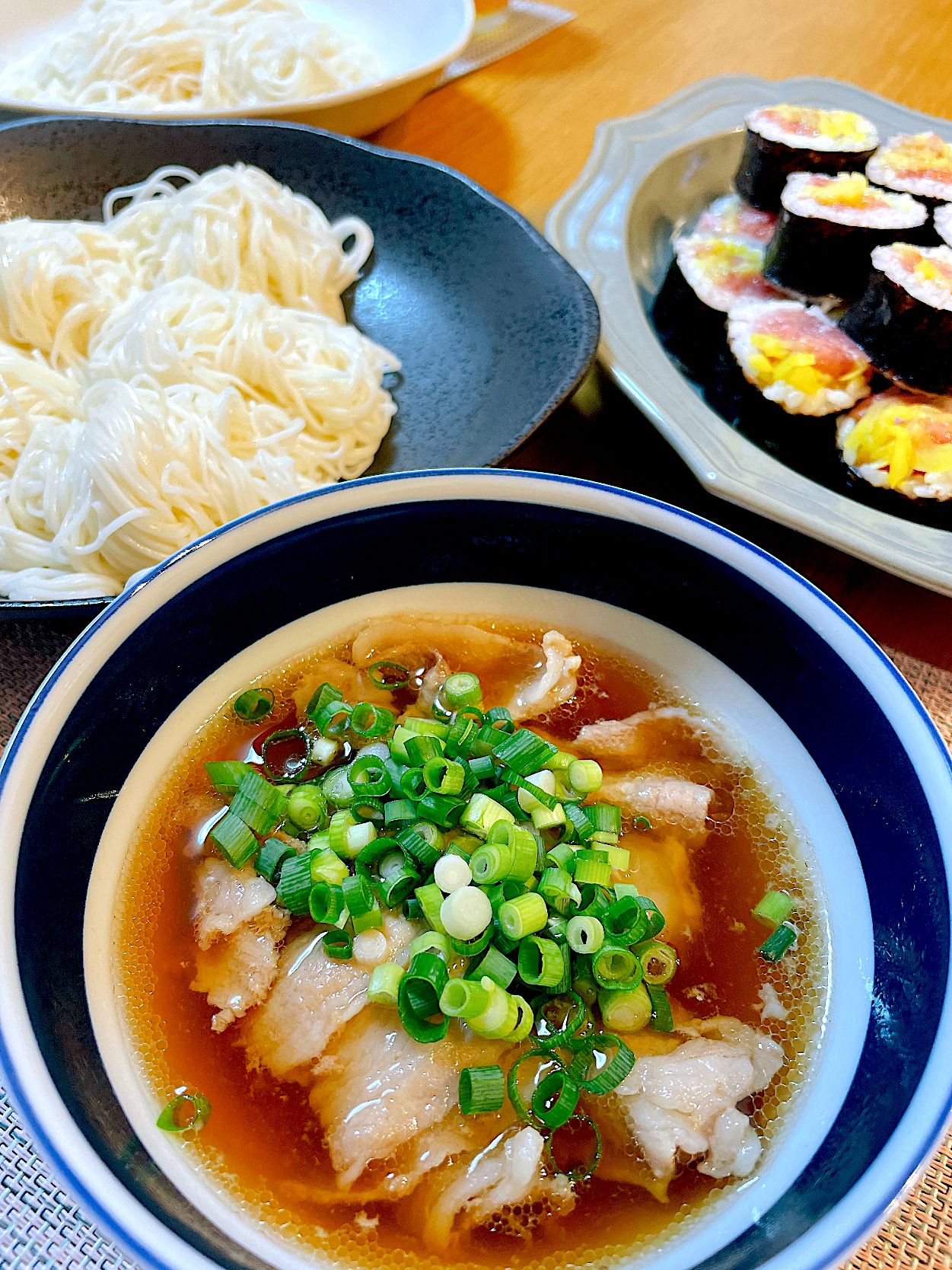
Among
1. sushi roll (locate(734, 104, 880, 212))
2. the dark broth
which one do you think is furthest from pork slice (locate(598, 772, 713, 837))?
sushi roll (locate(734, 104, 880, 212))

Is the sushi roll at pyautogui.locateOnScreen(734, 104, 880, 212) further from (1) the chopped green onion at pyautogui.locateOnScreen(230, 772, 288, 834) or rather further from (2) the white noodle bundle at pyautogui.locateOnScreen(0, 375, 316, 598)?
(1) the chopped green onion at pyautogui.locateOnScreen(230, 772, 288, 834)

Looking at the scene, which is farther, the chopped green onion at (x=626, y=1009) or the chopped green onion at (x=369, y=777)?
the chopped green onion at (x=369, y=777)

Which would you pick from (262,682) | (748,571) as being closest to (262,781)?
(262,682)

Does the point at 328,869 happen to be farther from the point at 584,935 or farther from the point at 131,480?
the point at 131,480

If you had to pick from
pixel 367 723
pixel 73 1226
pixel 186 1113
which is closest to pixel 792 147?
pixel 367 723

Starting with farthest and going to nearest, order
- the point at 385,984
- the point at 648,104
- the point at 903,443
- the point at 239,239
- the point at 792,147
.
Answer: the point at 648,104, the point at 792,147, the point at 239,239, the point at 903,443, the point at 385,984

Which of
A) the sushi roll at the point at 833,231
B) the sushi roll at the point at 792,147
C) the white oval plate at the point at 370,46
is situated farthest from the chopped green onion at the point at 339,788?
the sushi roll at the point at 792,147

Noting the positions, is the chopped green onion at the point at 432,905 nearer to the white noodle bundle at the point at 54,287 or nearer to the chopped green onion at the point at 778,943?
the chopped green onion at the point at 778,943
